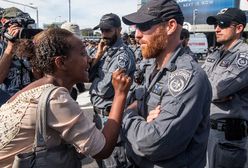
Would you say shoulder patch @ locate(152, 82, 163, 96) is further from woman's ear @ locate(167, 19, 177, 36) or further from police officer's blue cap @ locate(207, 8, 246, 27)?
police officer's blue cap @ locate(207, 8, 246, 27)

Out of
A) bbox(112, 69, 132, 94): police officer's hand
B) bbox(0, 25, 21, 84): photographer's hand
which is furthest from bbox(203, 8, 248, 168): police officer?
bbox(0, 25, 21, 84): photographer's hand

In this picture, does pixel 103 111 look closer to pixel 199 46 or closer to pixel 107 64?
pixel 107 64

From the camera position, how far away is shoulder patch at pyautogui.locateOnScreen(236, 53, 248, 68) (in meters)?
3.15

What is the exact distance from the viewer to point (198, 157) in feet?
6.68

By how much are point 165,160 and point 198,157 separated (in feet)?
0.77

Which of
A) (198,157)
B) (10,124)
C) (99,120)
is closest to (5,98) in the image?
(99,120)

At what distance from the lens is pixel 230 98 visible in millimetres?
3176

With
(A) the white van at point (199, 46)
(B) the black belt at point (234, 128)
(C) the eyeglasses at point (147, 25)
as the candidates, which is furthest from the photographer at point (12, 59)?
(A) the white van at point (199, 46)

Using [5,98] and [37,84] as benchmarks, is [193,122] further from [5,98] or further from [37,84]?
[5,98]

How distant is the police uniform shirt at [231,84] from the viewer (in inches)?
121

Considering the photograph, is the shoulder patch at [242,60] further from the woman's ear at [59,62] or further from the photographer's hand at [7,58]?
the photographer's hand at [7,58]

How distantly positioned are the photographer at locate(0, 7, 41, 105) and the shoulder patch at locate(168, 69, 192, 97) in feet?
5.33

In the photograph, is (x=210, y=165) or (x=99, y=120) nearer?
(x=210, y=165)

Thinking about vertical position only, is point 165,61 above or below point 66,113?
above
